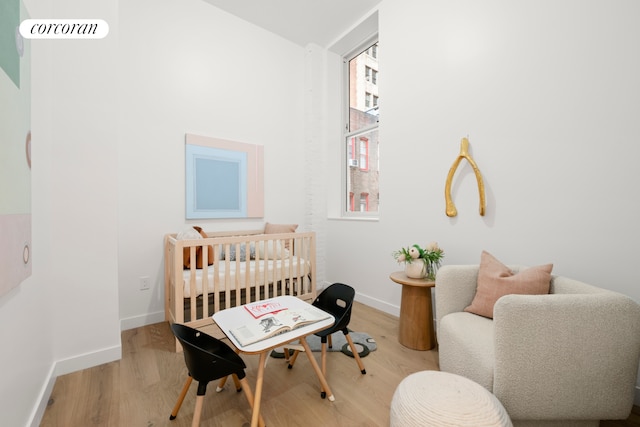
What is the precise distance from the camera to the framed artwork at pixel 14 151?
3.15 ft

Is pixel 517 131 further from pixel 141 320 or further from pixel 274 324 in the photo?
pixel 141 320

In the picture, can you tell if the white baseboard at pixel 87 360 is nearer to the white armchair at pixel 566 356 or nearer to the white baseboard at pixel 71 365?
the white baseboard at pixel 71 365

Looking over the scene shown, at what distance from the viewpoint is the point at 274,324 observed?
4.35 feet

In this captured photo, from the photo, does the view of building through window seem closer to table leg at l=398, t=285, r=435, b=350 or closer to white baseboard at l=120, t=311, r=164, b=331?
table leg at l=398, t=285, r=435, b=350

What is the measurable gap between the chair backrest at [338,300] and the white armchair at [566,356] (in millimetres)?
768

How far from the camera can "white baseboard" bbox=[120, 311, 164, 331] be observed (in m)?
2.36

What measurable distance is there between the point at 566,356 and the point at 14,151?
2.25 metres

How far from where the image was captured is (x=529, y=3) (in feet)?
5.86

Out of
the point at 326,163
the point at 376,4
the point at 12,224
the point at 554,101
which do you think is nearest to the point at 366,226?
the point at 326,163

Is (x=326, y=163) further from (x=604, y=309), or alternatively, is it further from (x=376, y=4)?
(x=604, y=309)

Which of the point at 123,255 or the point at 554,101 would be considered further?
the point at 123,255

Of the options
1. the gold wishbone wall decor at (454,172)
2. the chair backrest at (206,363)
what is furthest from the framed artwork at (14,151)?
the gold wishbone wall decor at (454,172)

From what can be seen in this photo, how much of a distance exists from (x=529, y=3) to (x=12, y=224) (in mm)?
2910

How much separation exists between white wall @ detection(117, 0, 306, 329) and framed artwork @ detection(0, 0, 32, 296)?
4.00 ft
